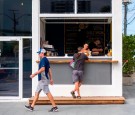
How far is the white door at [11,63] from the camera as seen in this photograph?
15.3 metres

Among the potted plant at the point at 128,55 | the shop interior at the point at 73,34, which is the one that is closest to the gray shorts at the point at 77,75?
the shop interior at the point at 73,34

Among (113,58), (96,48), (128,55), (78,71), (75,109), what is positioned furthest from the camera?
(128,55)

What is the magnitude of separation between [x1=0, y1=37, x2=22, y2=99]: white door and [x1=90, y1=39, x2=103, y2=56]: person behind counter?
2847mm

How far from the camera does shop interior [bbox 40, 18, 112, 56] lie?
17.5 metres

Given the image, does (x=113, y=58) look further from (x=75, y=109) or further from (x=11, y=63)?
(x=11, y=63)

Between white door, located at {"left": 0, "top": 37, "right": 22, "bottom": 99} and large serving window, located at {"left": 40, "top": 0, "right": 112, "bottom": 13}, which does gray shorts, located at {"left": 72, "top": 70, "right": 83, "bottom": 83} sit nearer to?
white door, located at {"left": 0, "top": 37, "right": 22, "bottom": 99}

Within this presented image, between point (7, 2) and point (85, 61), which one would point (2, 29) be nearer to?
point (7, 2)

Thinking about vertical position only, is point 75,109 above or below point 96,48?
below

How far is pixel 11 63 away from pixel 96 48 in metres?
3.68

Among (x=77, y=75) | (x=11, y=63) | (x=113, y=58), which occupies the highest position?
(x=113, y=58)

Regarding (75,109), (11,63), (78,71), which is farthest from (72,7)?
(75,109)

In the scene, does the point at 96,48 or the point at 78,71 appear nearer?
the point at 78,71

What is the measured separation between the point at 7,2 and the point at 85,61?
12.0ft

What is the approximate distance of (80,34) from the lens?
18172mm
